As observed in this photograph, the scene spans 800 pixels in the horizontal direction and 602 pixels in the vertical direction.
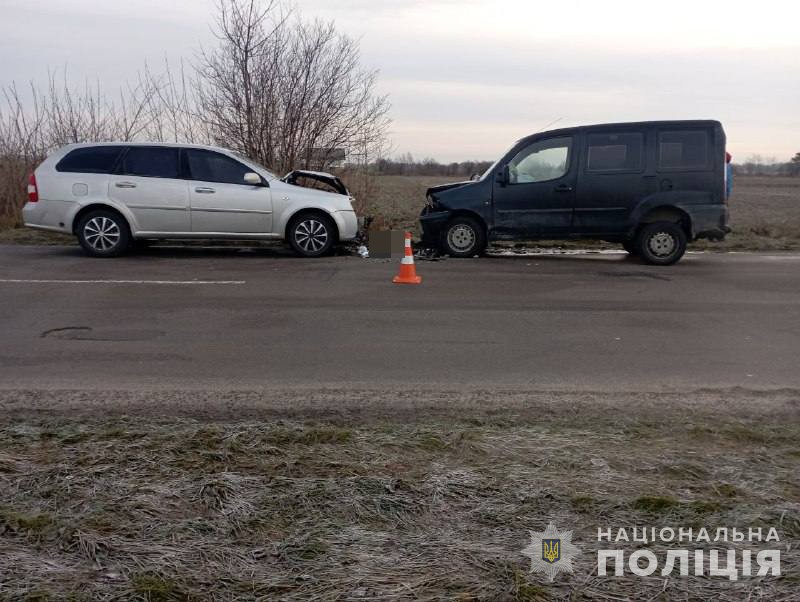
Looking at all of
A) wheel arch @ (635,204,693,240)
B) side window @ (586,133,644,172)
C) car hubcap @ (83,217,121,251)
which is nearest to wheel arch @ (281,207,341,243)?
car hubcap @ (83,217,121,251)

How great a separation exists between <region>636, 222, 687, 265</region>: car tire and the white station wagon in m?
5.01

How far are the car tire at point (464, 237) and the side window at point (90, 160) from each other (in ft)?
18.1

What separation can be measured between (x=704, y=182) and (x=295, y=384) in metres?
8.81

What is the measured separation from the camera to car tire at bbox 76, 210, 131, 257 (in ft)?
40.5

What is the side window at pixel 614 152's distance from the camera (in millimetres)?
12445

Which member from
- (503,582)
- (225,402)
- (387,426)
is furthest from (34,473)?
(503,582)

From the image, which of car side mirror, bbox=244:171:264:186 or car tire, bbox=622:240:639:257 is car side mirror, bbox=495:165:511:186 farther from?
car side mirror, bbox=244:171:264:186

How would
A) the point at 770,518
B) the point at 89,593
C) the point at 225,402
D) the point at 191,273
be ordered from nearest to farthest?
the point at 89,593, the point at 770,518, the point at 225,402, the point at 191,273

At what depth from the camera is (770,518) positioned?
3641 millimetres

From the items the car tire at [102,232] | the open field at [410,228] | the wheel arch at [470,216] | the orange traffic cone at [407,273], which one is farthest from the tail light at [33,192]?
the wheel arch at [470,216]

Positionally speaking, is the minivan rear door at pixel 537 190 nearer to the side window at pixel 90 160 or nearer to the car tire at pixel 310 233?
the car tire at pixel 310 233

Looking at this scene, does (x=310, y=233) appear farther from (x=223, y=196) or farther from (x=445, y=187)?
(x=445, y=187)

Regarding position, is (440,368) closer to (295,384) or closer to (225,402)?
(295,384)

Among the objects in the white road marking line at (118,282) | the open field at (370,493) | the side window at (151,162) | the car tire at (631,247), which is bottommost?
the open field at (370,493)
